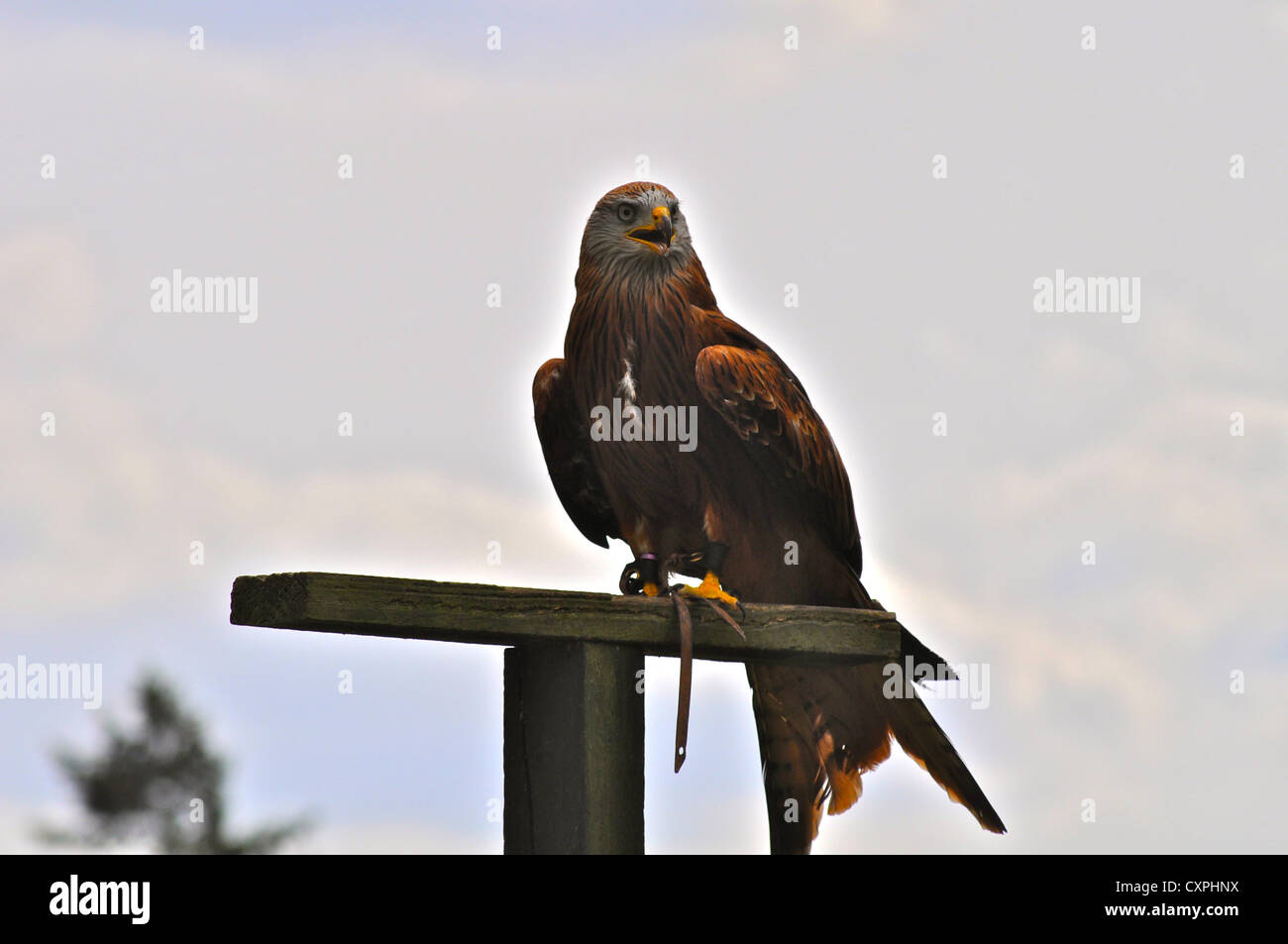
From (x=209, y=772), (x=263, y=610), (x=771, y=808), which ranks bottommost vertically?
(x=209, y=772)

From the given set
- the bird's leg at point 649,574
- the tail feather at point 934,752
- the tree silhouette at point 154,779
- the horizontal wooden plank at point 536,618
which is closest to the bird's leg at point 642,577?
the bird's leg at point 649,574

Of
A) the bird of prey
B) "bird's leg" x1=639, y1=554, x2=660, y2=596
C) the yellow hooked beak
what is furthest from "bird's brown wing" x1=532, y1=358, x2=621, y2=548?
the yellow hooked beak

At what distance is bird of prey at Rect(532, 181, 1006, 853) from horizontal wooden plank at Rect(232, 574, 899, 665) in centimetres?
36

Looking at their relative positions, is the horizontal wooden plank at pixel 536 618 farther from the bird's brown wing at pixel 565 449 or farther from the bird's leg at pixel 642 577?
the bird's brown wing at pixel 565 449

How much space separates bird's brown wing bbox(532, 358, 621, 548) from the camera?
589 centimetres

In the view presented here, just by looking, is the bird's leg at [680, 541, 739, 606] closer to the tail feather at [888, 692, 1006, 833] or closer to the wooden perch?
the wooden perch

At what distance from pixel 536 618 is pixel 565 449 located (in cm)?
153

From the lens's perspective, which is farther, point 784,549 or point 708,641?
point 784,549

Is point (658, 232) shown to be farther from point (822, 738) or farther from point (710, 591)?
point (822, 738)
